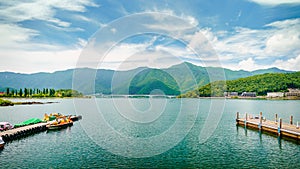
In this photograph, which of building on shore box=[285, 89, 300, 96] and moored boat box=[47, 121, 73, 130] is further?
building on shore box=[285, 89, 300, 96]

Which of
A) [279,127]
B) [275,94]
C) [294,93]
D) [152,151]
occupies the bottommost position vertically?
[152,151]

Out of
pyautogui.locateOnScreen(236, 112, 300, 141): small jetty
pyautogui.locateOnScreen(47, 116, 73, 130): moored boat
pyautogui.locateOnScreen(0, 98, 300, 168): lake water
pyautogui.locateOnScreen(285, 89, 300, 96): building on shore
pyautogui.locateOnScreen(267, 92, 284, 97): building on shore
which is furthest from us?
pyautogui.locateOnScreen(267, 92, 284, 97): building on shore

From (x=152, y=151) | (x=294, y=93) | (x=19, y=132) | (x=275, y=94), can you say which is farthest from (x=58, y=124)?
(x=294, y=93)

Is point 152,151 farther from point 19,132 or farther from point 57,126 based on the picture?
point 57,126

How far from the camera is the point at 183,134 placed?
121ft

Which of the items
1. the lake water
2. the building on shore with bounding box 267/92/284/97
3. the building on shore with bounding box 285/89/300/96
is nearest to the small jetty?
the lake water

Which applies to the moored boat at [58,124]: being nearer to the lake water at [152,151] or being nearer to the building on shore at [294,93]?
the lake water at [152,151]

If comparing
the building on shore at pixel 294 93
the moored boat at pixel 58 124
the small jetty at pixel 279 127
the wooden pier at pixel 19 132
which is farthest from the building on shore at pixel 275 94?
the wooden pier at pixel 19 132

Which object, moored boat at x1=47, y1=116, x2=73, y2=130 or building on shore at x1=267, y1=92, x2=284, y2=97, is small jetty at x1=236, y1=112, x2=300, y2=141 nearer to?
moored boat at x1=47, y1=116, x2=73, y2=130

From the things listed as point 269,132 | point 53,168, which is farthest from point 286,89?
point 53,168

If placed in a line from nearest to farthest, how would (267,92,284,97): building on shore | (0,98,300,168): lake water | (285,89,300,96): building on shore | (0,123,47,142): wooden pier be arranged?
(0,98,300,168): lake water
(0,123,47,142): wooden pier
(285,89,300,96): building on shore
(267,92,284,97): building on shore

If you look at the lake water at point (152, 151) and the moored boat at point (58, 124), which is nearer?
the lake water at point (152, 151)

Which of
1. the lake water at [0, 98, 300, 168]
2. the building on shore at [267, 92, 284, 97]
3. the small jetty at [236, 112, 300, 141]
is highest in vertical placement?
the building on shore at [267, 92, 284, 97]

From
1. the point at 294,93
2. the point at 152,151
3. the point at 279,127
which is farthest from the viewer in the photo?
the point at 294,93
